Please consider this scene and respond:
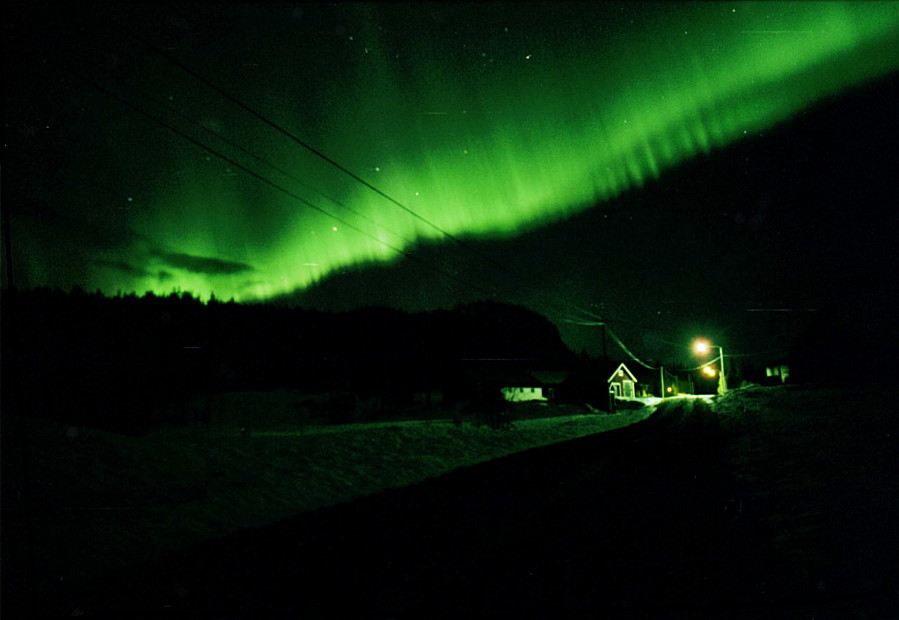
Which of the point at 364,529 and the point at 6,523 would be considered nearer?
the point at 6,523

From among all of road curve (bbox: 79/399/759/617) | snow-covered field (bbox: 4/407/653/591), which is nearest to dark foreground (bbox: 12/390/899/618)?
road curve (bbox: 79/399/759/617)

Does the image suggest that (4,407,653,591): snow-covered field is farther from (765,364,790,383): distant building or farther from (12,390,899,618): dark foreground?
(765,364,790,383): distant building

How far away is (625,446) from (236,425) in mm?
18098

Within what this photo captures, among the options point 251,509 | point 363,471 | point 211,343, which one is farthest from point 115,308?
point 251,509

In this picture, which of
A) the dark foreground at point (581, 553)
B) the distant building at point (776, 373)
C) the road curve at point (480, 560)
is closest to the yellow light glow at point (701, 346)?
the distant building at point (776, 373)

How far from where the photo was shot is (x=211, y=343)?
5138cm

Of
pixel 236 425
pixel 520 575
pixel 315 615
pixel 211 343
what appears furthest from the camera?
pixel 211 343

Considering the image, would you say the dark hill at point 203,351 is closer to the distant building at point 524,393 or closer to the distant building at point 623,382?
the distant building at point 524,393

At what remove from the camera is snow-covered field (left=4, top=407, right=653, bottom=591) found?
328 inches

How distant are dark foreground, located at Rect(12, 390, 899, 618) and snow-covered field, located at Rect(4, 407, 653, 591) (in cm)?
87

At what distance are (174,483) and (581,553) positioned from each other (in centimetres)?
910

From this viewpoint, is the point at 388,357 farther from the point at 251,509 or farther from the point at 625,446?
the point at 251,509

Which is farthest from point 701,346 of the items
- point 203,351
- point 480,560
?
point 480,560

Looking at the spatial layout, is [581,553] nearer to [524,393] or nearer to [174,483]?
[174,483]
